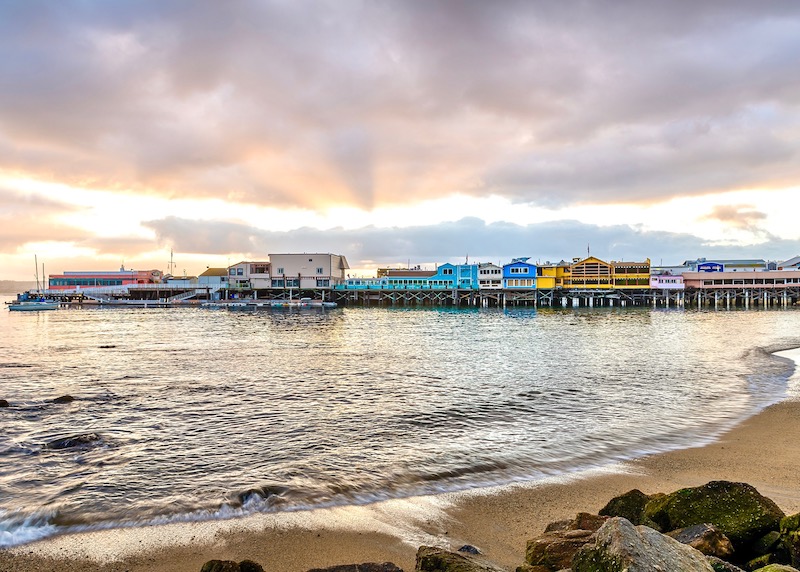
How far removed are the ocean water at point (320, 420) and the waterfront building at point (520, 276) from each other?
63.6m

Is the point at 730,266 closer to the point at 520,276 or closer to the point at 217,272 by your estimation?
the point at 520,276

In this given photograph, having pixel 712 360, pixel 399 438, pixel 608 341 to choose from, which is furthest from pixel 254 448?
pixel 608 341

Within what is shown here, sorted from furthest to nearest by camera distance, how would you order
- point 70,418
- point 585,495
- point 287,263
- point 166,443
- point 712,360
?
1. point 287,263
2. point 712,360
3. point 70,418
4. point 166,443
5. point 585,495

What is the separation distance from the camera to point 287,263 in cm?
9681

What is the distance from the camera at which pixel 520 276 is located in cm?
9494

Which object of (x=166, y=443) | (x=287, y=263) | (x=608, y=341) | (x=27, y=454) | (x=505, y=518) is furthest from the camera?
(x=287, y=263)

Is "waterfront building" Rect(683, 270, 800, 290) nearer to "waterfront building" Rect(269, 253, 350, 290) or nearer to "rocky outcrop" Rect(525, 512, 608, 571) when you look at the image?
"waterfront building" Rect(269, 253, 350, 290)

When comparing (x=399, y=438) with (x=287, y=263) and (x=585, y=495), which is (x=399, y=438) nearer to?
(x=585, y=495)

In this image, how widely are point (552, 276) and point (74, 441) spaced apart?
9082cm

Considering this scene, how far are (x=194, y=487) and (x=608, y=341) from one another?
3239 cm

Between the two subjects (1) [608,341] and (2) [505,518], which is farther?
(1) [608,341]

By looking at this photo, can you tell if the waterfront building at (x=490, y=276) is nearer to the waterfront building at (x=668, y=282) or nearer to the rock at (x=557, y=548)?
the waterfront building at (x=668, y=282)

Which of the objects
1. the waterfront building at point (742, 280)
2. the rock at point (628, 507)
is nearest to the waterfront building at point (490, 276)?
the waterfront building at point (742, 280)

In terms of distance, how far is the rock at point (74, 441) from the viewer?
11648 millimetres
